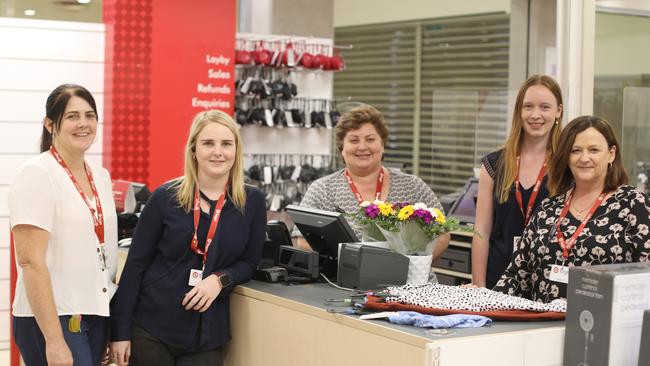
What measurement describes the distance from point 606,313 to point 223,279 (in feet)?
4.88

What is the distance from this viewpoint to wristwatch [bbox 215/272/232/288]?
3.62 metres

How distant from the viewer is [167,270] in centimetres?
360

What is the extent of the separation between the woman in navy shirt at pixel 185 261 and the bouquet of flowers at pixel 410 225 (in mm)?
561

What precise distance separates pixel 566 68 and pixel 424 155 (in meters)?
4.30

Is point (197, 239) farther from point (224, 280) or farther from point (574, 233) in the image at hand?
point (574, 233)

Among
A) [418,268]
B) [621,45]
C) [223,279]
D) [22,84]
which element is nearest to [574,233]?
[418,268]

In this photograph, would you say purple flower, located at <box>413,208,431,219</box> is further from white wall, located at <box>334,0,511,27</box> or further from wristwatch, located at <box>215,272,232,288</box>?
white wall, located at <box>334,0,511,27</box>

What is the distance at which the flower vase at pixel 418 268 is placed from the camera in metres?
3.66

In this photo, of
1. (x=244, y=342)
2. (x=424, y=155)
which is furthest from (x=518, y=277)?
(x=424, y=155)

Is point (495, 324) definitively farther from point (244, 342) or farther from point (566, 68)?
point (566, 68)

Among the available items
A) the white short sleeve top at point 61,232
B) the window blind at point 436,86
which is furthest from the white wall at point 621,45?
the white short sleeve top at point 61,232

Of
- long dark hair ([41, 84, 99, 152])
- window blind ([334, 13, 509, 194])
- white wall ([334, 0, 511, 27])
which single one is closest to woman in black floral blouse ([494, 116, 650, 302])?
long dark hair ([41, 84, 99, 152])

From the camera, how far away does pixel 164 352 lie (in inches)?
142

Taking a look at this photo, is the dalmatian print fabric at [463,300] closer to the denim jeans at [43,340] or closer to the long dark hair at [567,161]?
the long dark hair at [567,161]
